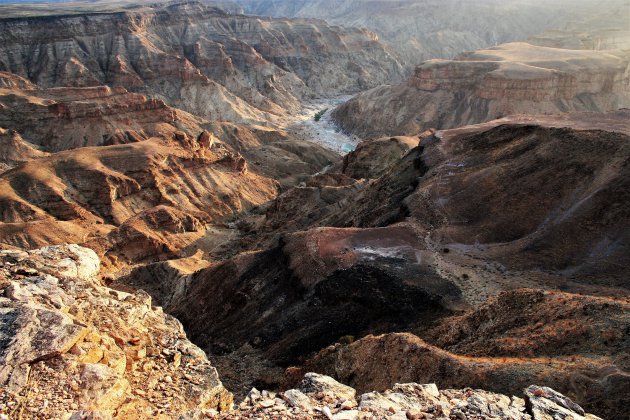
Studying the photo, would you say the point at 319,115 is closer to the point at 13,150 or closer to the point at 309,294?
the point at 13,150

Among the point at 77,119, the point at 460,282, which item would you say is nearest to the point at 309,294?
the point at 460,282

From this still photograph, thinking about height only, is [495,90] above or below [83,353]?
above

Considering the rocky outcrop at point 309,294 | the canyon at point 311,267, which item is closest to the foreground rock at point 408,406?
the canyon at point 311,267

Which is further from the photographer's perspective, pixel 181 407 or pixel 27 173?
pixel 27 173

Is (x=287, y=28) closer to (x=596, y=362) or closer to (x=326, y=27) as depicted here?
(x=326, y=27)

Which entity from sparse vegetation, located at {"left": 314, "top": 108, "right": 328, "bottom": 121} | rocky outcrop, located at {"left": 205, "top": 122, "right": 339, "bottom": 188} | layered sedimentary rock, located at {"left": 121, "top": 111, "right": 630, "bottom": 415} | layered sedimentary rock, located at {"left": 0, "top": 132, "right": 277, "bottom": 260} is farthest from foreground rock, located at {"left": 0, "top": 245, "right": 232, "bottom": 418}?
Answer: sparse vegetation, located at {"left": 314, "top": 108, "right": 328, "bottom": 121}

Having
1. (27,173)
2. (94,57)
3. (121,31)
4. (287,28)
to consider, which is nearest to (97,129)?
(27,173)
